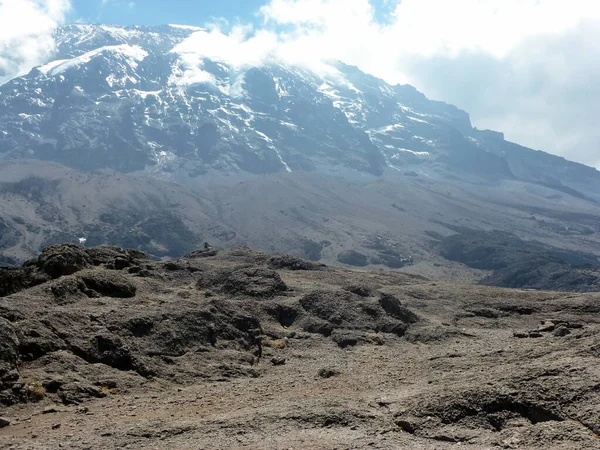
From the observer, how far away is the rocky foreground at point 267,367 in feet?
44.7

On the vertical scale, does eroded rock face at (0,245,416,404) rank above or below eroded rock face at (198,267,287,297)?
below

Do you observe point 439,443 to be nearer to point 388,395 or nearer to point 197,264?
point 388,395

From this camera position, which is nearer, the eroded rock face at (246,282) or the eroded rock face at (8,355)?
the eroded rock face at (8,355)

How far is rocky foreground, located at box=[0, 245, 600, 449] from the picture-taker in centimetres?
1361

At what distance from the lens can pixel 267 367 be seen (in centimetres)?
2322

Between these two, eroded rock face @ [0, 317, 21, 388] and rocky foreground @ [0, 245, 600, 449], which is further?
eroded rock face @ [0, 317, 21, 388]

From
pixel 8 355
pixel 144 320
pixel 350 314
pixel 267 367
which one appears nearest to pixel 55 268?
pixel 144 320

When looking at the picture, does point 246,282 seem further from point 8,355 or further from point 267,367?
point 8,355

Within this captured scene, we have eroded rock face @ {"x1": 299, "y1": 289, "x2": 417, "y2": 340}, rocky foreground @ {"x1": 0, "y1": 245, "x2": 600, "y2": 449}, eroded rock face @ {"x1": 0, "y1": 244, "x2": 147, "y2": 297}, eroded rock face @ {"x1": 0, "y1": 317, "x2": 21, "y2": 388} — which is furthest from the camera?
eroded rock face @ {"x1": 299, "y1": 289, "x2": 417, "y2": 340}

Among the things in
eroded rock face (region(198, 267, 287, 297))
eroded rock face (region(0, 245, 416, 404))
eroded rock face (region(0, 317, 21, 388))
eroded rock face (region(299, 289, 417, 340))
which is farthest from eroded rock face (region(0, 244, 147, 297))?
eroded rock face (region(299, 289, 417, 340))

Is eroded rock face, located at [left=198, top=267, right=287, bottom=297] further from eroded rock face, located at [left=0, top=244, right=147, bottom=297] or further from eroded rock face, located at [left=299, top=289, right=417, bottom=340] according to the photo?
eroded rock face, located at [left=0, top=244, right=147, bottom=297]

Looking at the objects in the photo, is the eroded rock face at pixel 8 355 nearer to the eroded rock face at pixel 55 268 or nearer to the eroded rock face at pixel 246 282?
the eroded rock face at pixel 55 268

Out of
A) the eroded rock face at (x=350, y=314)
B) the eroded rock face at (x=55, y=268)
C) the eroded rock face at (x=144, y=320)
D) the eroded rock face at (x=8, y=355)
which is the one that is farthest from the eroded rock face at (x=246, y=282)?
the eroded rock face at (x=8, y=355)

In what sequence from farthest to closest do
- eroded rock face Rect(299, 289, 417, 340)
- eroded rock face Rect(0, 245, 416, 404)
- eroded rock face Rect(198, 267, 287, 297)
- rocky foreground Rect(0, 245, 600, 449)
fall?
eroded rock face Rect(198, 267, 287, 297) < eroded rock face Rect(299, 289, 417, 340) < eroded rock face Rect(0, 245, 416, 404) < rocky foreground Rect(0, 245, 600, 449)
